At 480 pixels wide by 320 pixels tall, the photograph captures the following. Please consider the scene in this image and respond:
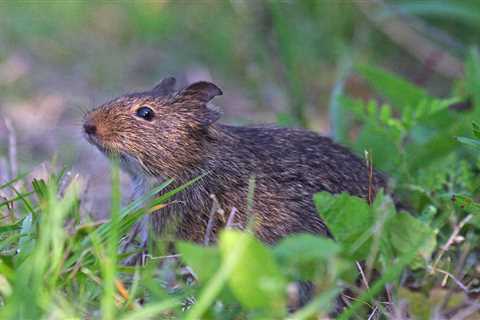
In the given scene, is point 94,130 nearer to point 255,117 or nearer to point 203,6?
point 255,117

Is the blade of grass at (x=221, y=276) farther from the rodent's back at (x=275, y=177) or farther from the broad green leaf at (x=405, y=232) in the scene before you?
the rodent's back at (x=275, y=177)

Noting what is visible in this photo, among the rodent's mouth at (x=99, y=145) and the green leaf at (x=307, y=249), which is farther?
the rodent's mouth at (x=99, y=145)

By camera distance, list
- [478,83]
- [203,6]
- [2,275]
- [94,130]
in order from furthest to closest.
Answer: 1. [203,6]
2. [478,83]
3. [94,130]
4. [2,275]

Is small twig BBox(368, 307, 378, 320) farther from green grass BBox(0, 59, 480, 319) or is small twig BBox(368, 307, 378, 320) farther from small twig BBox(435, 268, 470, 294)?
small twig BBox(435, 268, 470, 294)

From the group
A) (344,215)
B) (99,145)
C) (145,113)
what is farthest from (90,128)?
(344,215)

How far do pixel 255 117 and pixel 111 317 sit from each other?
5161 millimetres

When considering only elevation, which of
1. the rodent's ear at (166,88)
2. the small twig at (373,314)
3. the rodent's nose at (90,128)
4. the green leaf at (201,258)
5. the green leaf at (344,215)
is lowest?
the small twig at (373,314)

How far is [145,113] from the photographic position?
15.0 feet

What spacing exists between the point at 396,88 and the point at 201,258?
130 inches

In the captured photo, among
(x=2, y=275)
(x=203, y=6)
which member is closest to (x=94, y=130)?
(x=2, y=275)

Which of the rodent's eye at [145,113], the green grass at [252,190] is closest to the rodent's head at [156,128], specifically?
the rodent's eye at [145,113]

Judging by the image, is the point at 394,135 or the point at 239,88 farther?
the point at 239,88

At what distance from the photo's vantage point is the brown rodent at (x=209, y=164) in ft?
14.5

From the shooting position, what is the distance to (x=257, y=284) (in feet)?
9.11
